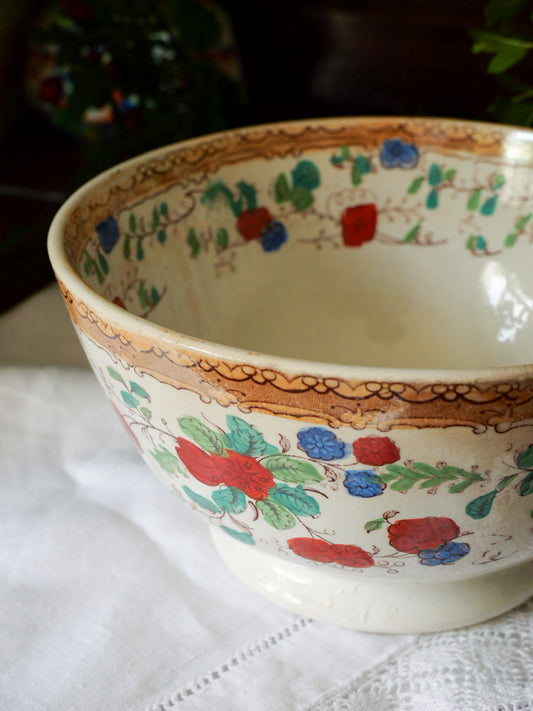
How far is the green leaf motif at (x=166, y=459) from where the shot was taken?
402 mm

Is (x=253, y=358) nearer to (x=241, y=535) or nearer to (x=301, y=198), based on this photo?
(x=241, y=535)

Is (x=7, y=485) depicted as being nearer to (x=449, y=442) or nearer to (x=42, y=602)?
(x=42, y=602)

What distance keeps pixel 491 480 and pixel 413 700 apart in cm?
15

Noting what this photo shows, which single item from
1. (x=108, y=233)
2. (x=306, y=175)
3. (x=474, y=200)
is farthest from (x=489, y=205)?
(x=108, y=233)

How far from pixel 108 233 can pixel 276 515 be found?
0.74ft

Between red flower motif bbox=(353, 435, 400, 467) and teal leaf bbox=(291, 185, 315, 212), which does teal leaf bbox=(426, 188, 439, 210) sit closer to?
teal leaf bbox=(291, 185, 315, 212)

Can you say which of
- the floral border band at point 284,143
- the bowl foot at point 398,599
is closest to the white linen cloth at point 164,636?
the bowl foot at point 398,599

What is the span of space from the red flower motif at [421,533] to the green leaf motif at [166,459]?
0.11m

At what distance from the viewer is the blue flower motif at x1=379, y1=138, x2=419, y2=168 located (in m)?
0.63

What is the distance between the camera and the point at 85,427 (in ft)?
2.05

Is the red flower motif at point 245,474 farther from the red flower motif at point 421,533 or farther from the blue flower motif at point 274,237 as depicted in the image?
the blue flower motif at point 274,237

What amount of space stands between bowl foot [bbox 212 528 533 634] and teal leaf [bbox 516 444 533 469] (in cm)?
13

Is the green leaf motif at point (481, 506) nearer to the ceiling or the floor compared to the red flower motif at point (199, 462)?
nearer to the floor

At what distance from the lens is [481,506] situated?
0.36 meters
